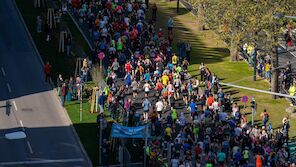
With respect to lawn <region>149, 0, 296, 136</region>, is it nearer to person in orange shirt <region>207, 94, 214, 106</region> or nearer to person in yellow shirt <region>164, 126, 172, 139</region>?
person in orange shirt <region>207, 94, 214, 106</region>

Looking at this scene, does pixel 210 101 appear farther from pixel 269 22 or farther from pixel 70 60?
pixel 70 60

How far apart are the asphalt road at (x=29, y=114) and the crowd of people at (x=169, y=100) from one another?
350 centimetres

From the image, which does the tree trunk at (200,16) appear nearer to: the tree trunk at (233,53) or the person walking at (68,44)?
the tree trunk at (233,53)

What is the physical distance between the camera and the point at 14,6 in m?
70.4

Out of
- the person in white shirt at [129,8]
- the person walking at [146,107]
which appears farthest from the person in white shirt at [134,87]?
the person in white shirt at [129,8]

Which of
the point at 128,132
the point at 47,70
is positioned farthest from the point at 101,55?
the point at 128,132

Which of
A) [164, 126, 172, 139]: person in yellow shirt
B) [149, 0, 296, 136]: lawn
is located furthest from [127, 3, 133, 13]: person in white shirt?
[164, 126, 172, 139]: person in yellow shirt

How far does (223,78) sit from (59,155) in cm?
1892

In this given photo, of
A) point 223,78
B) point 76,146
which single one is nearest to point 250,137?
point 76,146

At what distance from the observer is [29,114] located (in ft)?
167

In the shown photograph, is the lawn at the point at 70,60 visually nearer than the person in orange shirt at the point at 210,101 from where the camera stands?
Yes

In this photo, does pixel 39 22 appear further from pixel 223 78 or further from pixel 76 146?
pixel 76 146

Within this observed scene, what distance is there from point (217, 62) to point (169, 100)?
12725 millimetres

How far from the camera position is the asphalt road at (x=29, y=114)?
45281mm
